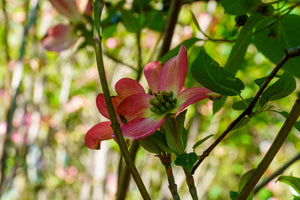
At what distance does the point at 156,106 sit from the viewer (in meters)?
0.27

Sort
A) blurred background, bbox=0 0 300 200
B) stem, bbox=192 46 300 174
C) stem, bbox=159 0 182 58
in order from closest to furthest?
stem, bbox=192 46 300 174
stem, bbox=159 0 182 58
blurred background, bbox=0 0 300 200

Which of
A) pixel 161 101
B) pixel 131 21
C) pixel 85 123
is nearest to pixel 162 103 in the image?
pixel 161 101

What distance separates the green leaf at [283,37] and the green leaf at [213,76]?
144 mm

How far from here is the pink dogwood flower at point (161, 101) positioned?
252mm

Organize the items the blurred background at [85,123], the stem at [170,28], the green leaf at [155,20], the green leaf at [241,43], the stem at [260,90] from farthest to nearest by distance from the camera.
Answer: the blurred background at [85,123] < the green leaf at [155,20] < the stem at [170,28] < the green leaf at [241,43] < the stem at [260,90]

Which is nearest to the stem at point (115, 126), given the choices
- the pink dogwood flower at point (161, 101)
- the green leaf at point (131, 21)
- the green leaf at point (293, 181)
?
the pink dogwood flower at point (161, 101)

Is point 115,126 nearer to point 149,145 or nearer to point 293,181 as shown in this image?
point 149,145

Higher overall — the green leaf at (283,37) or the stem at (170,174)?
the green leaf at (283,37)

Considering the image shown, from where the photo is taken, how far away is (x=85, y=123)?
2.41 metres

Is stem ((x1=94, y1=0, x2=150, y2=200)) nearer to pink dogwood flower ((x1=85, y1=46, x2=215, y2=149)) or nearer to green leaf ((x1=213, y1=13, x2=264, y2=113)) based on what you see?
pink dogwood flower ((x1=85, y1=46, x2=215, y2=149))

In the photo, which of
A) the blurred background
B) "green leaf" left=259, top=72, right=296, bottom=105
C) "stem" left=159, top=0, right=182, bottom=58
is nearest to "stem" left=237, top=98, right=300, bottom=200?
"green leaf" left=259, top=72, right=296, bottom=105

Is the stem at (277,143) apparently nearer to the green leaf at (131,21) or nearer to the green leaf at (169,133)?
the green leaf at (169,133)

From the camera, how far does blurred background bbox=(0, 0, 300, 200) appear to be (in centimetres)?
140

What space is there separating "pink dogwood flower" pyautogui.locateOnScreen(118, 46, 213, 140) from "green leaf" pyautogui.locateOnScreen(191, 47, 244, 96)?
1 cm
